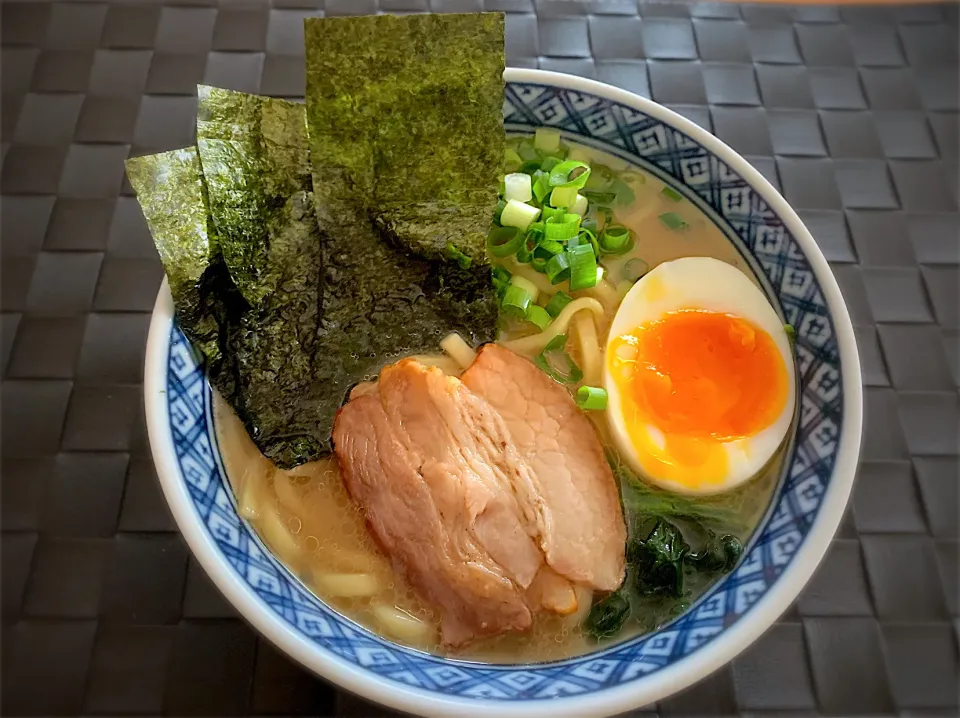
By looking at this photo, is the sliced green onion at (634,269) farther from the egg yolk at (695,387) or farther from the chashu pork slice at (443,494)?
the chashu pork slice at (443,494)

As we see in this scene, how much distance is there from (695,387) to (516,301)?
39cm

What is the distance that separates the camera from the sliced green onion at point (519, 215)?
144 cm

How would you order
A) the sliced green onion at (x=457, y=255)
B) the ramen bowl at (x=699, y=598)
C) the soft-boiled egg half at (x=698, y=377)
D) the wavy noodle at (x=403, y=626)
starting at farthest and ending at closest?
the sliced green onion at (x=457, y=255)
the soft-boiled egg half at (x=698, y=377)
the wavy noodle at (x=403, y=626)
the ramen bowl at (x=699, y=598)

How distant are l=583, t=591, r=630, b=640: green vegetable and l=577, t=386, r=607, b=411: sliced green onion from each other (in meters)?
0.33

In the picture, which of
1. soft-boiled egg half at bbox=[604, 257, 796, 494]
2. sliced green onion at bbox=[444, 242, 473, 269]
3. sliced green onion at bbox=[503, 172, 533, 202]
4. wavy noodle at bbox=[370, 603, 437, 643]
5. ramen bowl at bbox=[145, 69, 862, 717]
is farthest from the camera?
sliced green onion at bbox=[503, 172, 533, 202]

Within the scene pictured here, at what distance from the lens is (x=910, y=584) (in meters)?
1.35

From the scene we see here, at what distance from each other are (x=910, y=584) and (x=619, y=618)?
24.7 inches

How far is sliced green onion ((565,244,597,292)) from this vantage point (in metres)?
1.42

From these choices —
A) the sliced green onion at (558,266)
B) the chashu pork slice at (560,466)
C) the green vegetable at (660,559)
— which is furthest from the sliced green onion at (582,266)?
the green vegetable at (660,559)

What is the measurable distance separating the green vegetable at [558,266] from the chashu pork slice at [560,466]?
197 millimetres

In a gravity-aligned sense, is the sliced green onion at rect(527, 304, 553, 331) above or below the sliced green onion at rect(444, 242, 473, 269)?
below

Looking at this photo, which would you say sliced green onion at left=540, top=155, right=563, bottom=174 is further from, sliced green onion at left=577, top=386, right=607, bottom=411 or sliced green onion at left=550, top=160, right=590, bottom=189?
sliced green onion at left=577, top=386, right=607, bottom=411

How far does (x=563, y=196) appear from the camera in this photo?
1.47 meters

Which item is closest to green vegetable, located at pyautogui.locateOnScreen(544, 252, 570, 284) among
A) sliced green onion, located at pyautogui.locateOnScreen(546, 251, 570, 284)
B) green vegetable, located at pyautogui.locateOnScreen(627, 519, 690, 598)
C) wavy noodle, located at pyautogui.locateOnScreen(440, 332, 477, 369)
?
sliced green onion, located at pyautogui.locateOnScreen(546, 251, 570, 284)
